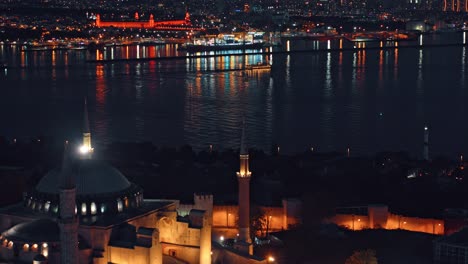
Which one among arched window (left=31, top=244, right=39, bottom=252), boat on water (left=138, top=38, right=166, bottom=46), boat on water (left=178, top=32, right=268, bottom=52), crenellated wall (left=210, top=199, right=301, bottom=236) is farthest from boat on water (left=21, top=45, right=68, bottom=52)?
arched window (left=31, top=244, right=39, bottom=252)

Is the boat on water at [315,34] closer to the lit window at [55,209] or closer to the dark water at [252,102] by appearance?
the dark water at [252,102]

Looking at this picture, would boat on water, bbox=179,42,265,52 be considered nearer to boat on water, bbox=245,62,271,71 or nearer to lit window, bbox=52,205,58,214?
boat on water, bbox=245,62,271,71

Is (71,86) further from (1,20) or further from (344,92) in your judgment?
(1,20)

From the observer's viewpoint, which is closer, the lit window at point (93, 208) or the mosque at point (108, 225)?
the mosque at point (108, 225)

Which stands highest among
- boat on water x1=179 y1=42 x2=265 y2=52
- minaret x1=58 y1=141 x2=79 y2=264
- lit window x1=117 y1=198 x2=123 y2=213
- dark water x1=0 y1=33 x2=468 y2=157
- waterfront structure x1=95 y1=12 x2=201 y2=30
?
waterfront structure x1=95 y1=12 x2=201 y2=30

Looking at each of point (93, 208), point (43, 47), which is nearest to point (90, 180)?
point (93, 208)

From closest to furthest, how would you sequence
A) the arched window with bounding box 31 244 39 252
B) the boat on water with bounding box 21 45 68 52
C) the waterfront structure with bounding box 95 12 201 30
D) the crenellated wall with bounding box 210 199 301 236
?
the arched window with bounding box 31 244 39 252, the crenellated wall with bounding box 210 199 301 236, the boat on water with bounding box 21 45 68 52, the waterfront structure with bounding box 95 12 201 30

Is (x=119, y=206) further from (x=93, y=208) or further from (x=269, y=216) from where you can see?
(x=269, y=216)

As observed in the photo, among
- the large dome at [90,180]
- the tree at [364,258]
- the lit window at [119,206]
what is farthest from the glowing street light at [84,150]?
the tree at [364,258]
